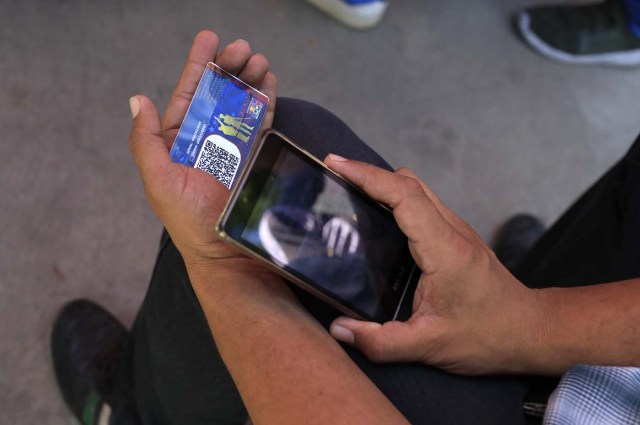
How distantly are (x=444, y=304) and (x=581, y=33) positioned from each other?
1.15m

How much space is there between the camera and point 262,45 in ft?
4.04

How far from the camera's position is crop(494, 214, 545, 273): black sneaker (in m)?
1.13

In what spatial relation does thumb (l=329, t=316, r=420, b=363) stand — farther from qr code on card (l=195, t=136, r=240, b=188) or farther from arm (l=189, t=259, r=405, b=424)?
qr code on card (l=195, t=136, r=240, b=188)

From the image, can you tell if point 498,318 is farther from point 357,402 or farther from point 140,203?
point 140,203

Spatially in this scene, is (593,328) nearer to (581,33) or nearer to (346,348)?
(346,348)

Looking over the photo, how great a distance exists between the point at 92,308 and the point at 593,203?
779 mm

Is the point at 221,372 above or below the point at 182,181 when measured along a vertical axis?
below

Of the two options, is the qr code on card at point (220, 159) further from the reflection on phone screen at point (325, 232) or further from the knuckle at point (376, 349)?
the knuckle at point (376, 349)

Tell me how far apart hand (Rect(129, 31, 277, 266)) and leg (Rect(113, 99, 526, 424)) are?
70 mm

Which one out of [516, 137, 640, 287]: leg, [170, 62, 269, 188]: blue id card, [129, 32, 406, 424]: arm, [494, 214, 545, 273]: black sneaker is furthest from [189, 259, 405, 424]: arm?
[494, 214, 545, 273]: black sneaker

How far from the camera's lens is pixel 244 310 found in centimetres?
53

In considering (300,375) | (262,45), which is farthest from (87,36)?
(300,375)

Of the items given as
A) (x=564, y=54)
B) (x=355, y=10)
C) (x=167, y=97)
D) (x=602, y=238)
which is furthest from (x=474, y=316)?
(x=564, y=54)

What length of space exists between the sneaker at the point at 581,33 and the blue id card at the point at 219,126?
3.45 feet
